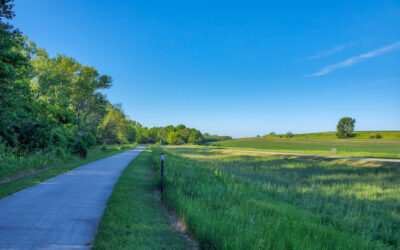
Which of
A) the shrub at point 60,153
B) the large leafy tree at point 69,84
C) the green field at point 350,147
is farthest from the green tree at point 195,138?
the shrub at point 60,153

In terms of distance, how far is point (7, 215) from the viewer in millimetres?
3811

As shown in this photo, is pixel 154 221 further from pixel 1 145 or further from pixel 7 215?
pixel 1 145

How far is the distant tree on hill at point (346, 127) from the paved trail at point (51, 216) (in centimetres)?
7361

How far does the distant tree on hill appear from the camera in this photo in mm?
60875

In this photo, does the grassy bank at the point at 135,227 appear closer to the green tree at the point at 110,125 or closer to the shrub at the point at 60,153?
the shrub at the point at 60,153

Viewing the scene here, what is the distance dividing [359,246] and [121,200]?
496 centimetres

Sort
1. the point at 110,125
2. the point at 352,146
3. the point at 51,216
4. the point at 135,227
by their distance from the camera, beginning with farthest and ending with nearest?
the point at 110,125 < the point at 352,146 < the point at 51,216 < the point at 135,227

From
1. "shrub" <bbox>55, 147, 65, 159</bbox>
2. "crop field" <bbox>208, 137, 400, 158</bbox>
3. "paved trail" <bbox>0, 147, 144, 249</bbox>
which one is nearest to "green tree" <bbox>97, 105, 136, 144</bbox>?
"shrub" <bbox>55, 147, 65, 159</bbox>

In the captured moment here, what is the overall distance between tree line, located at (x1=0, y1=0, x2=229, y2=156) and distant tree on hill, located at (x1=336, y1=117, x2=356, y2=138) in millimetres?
68142

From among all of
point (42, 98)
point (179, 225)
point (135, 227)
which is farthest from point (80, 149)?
point (179, 225)

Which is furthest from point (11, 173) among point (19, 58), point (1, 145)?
point (19, 58)

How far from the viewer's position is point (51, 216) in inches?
150

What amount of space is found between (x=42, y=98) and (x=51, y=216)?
71.1 feet

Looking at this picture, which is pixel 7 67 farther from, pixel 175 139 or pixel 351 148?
pixel 175 139
